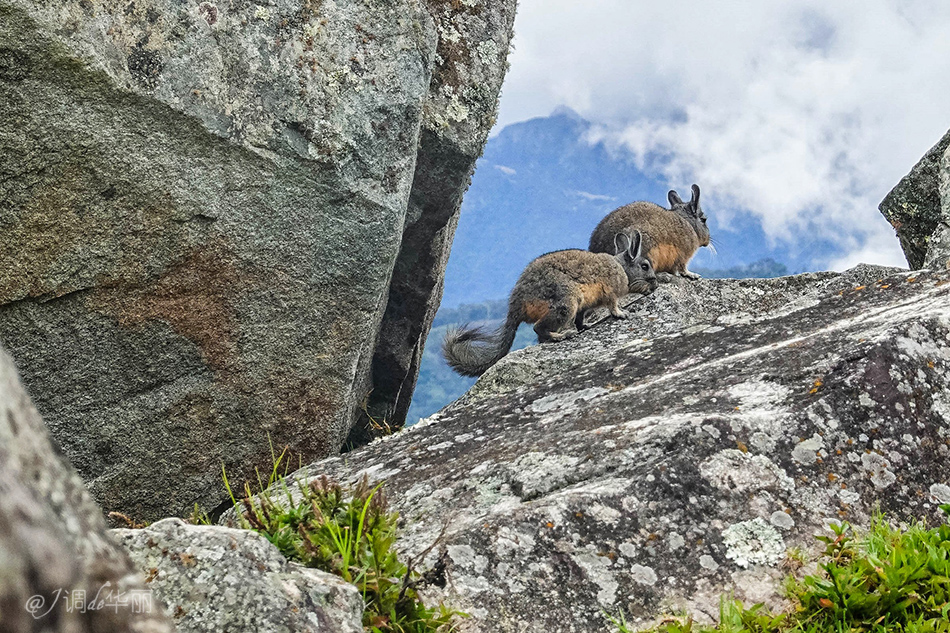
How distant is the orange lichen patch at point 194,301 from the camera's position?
645 cm

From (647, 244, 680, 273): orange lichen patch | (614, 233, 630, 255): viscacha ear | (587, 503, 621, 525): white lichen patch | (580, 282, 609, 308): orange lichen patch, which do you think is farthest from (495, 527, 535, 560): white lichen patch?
(647, 244, 680, 273): orange lichen patch

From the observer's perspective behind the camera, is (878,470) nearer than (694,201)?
Yes

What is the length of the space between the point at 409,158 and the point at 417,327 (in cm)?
344

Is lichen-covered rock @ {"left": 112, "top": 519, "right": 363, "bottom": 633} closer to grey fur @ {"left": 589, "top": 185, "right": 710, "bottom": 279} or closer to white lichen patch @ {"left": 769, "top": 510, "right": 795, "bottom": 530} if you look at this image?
white lichen patch @ {"left": 769, "top": 510, "right": 795, "bottom": 530}

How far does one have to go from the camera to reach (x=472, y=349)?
36.3 feet

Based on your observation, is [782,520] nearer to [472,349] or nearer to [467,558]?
[467,558]

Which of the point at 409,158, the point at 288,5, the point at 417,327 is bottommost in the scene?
the point at 417,327

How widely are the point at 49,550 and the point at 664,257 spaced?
13383 millimetres

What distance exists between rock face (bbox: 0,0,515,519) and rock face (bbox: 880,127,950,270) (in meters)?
5.80

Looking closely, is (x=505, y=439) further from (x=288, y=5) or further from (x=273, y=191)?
(x=288, y=5)

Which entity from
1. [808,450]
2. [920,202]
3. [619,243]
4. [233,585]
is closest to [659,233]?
[619,243]

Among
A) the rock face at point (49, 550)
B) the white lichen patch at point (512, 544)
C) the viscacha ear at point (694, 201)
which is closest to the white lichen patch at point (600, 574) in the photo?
the white lichen patch at point (512, 544)

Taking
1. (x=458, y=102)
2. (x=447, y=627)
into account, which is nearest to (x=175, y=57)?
(x=458, y=102)

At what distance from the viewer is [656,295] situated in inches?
413
